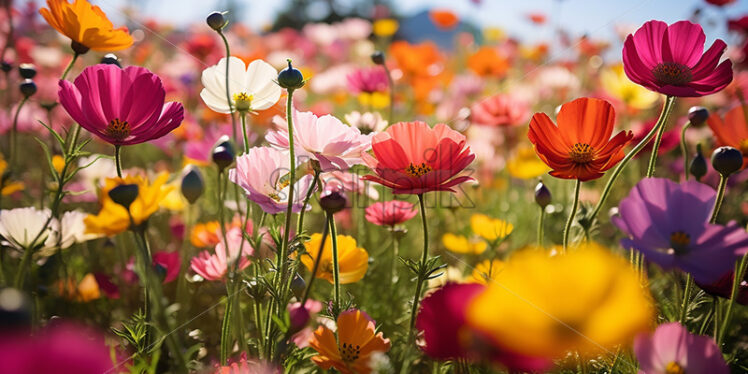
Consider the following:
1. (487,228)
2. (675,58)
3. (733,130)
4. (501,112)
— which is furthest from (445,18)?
(675,58)

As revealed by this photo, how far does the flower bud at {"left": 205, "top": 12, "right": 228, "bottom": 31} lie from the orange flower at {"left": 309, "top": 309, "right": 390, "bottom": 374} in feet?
1.19

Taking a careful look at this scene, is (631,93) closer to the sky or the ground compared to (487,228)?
closer to the sky

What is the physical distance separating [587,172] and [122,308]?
0.84 metres

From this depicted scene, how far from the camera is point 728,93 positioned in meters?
1.75

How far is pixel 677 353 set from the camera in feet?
1.53

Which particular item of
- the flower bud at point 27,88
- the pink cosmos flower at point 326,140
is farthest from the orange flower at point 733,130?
the flower bud at point 27,88

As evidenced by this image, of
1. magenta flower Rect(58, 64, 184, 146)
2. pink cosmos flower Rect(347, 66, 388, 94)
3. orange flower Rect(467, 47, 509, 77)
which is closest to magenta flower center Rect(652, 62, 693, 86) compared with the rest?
magenta flower Rect(58, 64, 184, 146)

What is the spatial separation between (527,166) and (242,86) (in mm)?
969

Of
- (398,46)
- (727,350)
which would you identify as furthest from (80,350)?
(398,46)

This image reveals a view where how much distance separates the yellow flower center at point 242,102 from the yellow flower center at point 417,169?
230 millimetres

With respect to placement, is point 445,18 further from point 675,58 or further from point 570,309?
point 570,309

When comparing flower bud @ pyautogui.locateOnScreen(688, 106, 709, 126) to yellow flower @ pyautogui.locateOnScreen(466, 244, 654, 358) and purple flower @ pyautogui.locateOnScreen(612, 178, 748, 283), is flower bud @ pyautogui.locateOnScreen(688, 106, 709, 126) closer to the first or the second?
purple flower @ pyautogui.locateOnScreen(612, 178, 748, 283)

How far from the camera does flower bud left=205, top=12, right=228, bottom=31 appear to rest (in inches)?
24.3

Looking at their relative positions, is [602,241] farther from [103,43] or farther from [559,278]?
[103,43]
